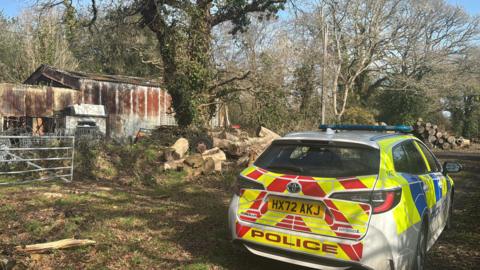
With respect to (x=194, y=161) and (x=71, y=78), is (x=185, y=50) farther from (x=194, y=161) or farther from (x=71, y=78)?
(x=71, y=78)

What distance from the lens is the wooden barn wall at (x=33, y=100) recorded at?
19.5m

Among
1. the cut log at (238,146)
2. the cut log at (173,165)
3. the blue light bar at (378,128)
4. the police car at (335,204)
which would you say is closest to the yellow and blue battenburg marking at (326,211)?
the police car at (335,204)

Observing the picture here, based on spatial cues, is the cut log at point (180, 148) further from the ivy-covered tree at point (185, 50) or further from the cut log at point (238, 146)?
the ivy-covered tree at point (185, 50)

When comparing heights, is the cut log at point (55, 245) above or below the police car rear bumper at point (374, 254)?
below

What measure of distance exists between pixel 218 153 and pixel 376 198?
8.70 meters

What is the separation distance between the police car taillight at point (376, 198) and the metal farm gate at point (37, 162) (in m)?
7.69

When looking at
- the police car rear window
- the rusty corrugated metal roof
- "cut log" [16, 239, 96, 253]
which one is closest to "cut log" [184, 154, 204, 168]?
"cut log" [16, 239, 96, 253]

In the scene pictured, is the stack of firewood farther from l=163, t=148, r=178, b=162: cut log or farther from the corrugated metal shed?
l=163, t=148, r=178, b=162: cut log

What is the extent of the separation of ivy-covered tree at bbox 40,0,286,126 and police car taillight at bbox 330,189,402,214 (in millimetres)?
12145

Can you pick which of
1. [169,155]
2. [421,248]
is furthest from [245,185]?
[169,155]

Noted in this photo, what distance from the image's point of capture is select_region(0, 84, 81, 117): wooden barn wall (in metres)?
19.5

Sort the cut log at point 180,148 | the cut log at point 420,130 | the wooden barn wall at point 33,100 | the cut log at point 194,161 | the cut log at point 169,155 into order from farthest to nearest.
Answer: the cut log at point 420,130 < the wooden barn wall at point 33,100 < the cut log at point 180,148 < the cut log at point 169,155 < the cut log at point 194,161

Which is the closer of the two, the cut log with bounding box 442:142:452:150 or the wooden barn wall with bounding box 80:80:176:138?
the wooden barn wall with bounding box 80:80:176:138

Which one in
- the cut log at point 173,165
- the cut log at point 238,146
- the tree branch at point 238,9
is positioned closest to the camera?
the cut log at point 173,165
